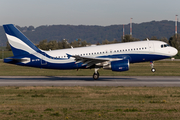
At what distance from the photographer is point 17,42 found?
A: 117 feet

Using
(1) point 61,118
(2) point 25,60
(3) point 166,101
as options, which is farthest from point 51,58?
(1) point 61,118

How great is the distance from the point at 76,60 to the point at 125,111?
1941 cm

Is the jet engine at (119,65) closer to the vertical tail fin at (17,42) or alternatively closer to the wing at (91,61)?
the wing at (91,61)

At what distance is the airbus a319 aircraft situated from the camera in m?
35.0

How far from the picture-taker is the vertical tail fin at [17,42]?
3544cm

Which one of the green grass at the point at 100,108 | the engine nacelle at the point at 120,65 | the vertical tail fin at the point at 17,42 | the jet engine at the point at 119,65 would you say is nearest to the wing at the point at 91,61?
the jet engine at the point at 119,65

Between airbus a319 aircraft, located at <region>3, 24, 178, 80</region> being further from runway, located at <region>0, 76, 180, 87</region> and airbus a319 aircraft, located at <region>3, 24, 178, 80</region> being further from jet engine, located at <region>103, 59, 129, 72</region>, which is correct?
runway, located at <region>0, 76, 180, 87</region>

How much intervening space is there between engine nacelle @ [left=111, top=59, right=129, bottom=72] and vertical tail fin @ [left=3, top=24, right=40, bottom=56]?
10591mm

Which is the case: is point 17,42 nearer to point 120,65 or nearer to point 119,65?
point 119,65

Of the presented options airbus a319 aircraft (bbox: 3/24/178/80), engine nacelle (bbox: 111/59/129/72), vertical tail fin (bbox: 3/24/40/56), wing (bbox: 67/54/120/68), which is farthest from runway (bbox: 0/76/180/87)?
vertical tail fin (bbox: 3/24/40/56)

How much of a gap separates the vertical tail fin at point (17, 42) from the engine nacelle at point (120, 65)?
1059cm

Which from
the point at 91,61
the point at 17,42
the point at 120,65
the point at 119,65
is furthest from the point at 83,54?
the point at 17,42

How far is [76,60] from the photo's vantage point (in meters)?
35.0

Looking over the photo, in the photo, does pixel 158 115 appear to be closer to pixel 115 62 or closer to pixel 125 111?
pixel 125 111
